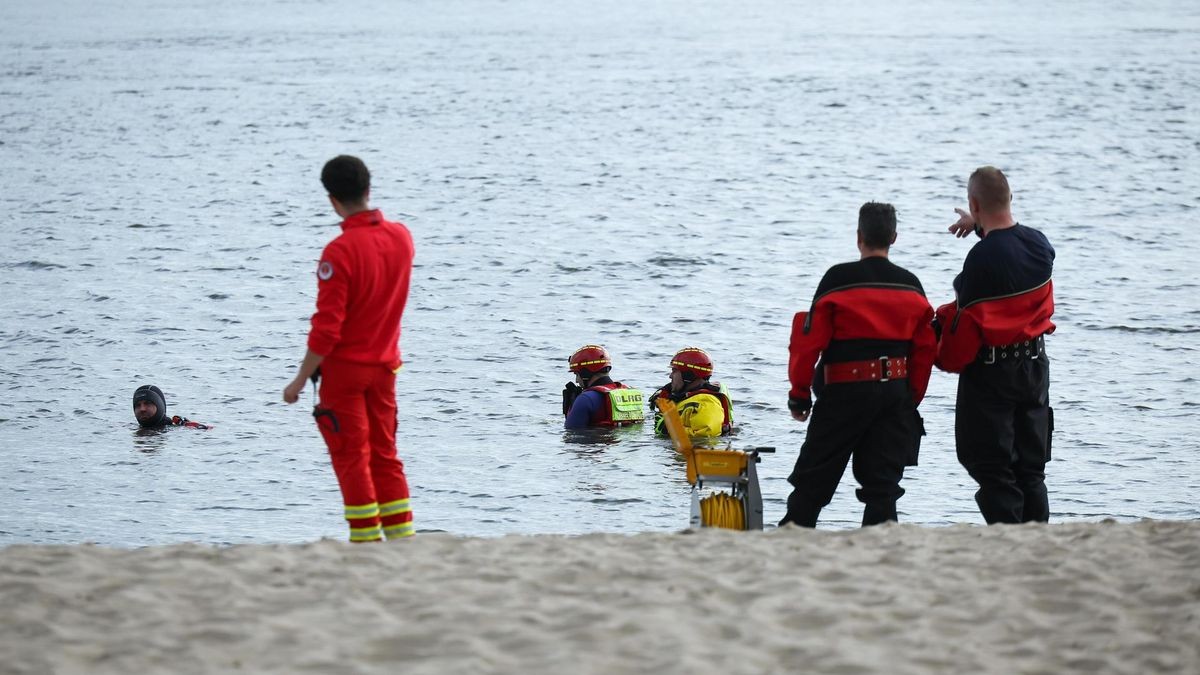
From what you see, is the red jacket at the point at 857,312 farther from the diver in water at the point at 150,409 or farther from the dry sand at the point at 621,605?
the diver in water at the point at 150,409

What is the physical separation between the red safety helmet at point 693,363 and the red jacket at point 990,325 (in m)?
6.08

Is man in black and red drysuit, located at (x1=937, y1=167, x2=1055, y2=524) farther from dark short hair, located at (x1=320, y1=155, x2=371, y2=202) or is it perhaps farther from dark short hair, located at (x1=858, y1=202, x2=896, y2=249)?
dark short hair, located at (x1=320, y1=155, x2=371, y2=202)

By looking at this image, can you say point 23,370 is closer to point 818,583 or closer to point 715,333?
point 715,333

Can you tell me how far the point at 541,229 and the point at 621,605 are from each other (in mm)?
25401

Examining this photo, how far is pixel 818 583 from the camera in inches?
285

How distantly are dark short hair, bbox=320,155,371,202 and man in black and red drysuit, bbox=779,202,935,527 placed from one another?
94.3 inches

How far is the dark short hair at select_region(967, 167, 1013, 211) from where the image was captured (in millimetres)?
8633

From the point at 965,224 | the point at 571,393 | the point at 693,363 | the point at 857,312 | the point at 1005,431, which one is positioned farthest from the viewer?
the point at 571,393

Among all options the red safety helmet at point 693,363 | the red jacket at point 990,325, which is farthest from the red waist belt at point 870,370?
the red safety helmet at point 693,363

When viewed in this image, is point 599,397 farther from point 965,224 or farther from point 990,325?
point 990,325

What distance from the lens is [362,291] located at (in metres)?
8.03

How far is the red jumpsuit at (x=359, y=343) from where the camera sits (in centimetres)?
794

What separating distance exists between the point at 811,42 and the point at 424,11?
894 inches

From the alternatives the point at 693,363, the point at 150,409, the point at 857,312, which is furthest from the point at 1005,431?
the point at 150,409
